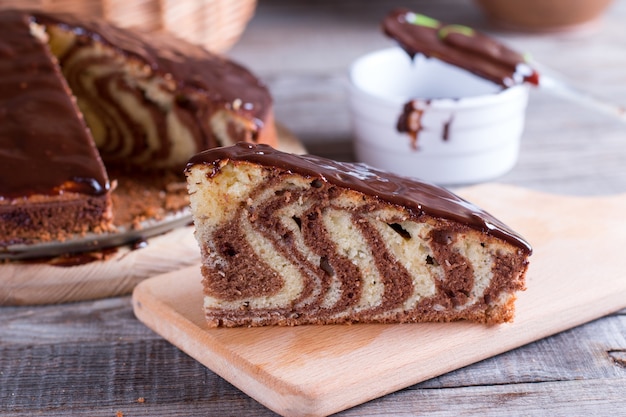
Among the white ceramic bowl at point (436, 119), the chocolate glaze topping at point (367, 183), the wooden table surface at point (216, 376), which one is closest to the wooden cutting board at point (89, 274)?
the wooden table surface at point (216, 376)

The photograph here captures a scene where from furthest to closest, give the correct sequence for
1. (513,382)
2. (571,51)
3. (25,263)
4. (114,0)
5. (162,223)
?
(571,51) < (114,0) < (162,223) < (25,263) < (513,382)

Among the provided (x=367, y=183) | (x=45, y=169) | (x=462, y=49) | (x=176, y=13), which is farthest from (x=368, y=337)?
(x=176, y=13)

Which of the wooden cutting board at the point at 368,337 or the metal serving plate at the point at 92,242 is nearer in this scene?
the wooden cutting board at the point at 368,337

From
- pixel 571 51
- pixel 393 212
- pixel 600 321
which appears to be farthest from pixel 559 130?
pixel 393 212

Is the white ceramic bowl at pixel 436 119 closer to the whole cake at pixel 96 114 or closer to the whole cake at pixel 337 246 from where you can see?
the whole cake at pixel 96 114

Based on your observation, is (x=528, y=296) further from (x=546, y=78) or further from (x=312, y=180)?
(x=546, y=78)

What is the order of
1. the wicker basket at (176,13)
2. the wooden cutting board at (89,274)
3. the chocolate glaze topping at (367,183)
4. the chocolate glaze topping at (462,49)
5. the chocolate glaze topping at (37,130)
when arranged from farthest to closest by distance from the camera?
the wicker basket at (176,13) → the chocolate glaze topping at (462,49) → the chocolate glaze topping at (37,130) → the wooden cutting board at (89,274) → the chocolate glaze topping at (367,183)

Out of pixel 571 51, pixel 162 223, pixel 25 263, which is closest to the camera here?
pixel 25 263

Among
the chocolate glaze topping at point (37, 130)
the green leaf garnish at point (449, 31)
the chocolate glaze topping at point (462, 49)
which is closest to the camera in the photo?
the chocolate glaze topping at point (37, 130)
